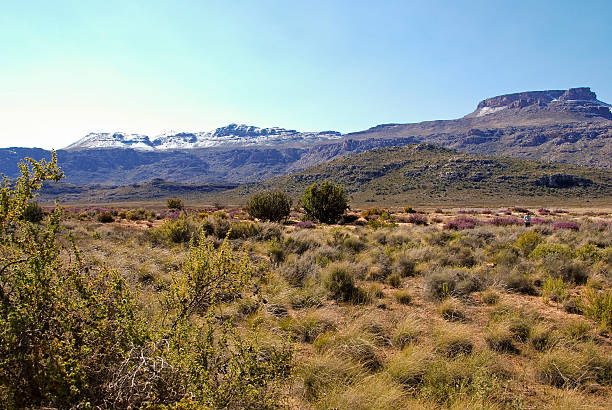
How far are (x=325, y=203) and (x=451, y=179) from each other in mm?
72140

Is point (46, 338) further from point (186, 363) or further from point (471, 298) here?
point (471, 298)

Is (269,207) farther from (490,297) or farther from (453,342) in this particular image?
(453,342)

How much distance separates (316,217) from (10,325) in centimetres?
1974

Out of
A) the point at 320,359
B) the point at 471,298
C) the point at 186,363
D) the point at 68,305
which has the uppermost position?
the point at 68,305

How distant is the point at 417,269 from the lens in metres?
8.74

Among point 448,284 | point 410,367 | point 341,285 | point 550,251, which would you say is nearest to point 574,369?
point 410,367

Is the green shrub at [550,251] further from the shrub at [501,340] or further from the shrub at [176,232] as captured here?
the shrub at [176,232]

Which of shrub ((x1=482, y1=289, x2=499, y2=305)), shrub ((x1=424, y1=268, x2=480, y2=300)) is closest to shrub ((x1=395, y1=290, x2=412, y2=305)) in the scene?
shrub ((x1=424, y1=268, x2=480, y2=300))

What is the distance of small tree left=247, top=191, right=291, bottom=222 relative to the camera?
21453 millimetres

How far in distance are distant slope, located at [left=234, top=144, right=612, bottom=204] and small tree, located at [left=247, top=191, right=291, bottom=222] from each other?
51035mm

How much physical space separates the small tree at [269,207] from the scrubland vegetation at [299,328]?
1163cm

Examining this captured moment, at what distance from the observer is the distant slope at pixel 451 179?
2721 inches

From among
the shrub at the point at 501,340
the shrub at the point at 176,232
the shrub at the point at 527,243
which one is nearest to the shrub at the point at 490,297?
the shrub at the point at 501,340

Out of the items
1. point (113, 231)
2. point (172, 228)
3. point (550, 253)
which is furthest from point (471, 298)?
point (113, 231)
